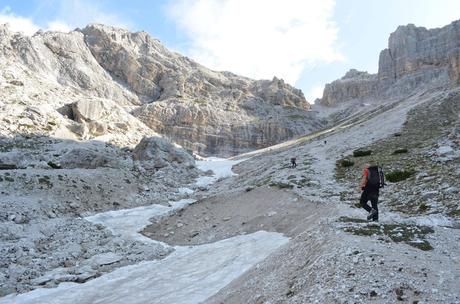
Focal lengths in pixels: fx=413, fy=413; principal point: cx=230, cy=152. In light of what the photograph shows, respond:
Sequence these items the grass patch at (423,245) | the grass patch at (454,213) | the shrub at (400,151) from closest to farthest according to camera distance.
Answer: the grass patch at (423,245) → the grass patch at (454,213) → the shrub at (400,151)

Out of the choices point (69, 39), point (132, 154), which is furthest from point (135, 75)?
point (132, 154)

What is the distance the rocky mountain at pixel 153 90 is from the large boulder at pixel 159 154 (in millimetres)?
26343

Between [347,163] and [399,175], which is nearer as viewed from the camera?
[399,175]

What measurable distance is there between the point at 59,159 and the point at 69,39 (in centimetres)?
9309

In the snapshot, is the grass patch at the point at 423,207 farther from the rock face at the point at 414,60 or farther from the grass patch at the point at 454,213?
the rock face at the point at 414,60

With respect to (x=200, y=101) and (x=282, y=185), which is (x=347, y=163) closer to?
(x=282, y=185)

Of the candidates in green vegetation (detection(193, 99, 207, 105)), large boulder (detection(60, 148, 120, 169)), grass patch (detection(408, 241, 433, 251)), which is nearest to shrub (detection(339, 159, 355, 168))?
large boulder (detection(60, 148, 120, 169))

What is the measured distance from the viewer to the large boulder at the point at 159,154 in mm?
57350

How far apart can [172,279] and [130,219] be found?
14.4m

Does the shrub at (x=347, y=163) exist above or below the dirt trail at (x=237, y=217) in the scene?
above

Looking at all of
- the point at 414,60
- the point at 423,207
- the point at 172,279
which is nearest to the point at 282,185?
the point at 423,207

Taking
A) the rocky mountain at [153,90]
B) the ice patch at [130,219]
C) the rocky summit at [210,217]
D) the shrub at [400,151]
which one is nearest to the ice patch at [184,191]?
the rocky summit at [210,217]

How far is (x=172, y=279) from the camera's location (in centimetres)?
1803

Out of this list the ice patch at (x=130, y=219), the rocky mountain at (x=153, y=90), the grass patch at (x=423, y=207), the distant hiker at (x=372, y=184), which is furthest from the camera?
the rocky mountain at (x=153, y=90)
